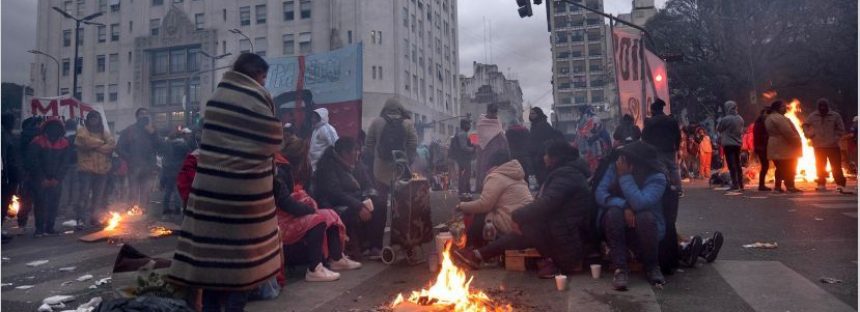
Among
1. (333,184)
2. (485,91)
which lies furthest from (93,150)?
(485,91)

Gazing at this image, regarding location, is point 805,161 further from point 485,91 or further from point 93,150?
point 485,91

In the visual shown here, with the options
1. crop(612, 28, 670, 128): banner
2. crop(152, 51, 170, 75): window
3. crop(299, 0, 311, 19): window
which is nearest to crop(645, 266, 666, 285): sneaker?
crop(612, 28, 670, 128): banner

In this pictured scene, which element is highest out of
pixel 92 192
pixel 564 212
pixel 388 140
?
pixel 388 140

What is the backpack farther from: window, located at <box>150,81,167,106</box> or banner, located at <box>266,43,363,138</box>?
window, located at <box>150,81,167,106</box>

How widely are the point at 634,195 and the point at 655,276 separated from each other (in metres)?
0.71

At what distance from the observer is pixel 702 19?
3659 centimetres

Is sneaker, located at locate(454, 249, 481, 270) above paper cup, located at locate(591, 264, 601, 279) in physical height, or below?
above

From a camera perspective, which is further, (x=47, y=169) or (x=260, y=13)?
(x=260, y=13)

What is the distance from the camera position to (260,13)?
52312mm

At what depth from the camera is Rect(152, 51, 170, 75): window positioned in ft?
178

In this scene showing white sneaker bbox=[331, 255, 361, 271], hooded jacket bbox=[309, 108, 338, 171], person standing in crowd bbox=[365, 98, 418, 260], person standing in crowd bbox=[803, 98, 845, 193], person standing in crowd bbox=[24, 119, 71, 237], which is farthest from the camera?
person standing in crowd bbox=[803, 98, 845, 193]

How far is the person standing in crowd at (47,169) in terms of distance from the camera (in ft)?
27.1

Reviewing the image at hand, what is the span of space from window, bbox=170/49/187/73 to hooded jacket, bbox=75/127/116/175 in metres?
48.8

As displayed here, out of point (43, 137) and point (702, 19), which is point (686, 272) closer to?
point (43, 137)
